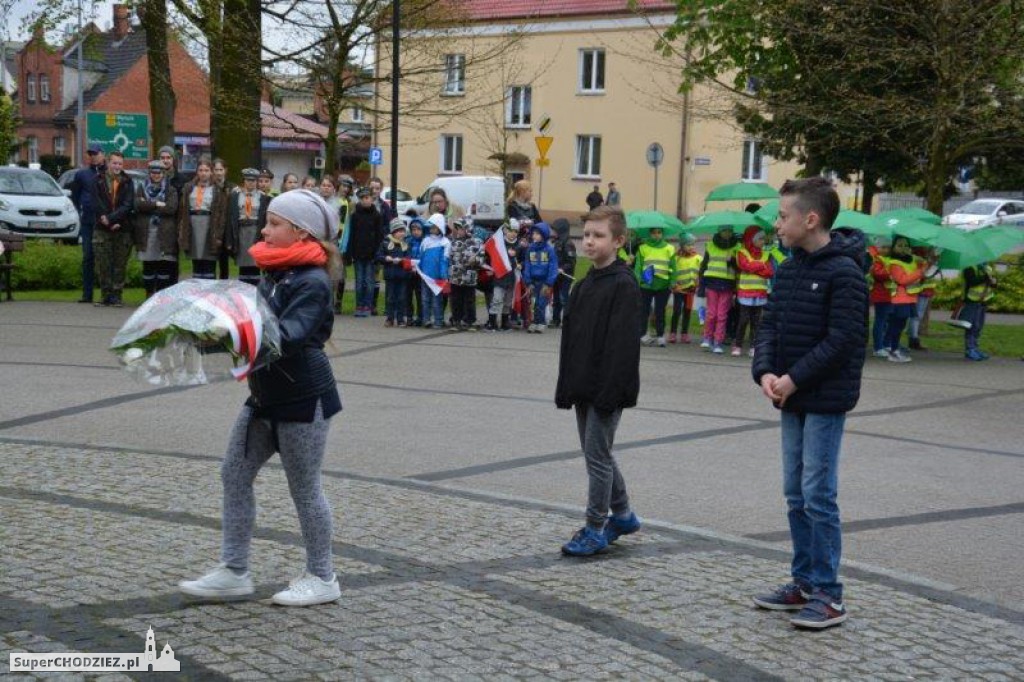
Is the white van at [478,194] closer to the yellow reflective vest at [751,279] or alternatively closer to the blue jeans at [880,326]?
the yellow reflective vest at [751,279]

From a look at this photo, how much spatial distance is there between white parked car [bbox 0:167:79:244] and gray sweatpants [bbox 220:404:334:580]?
2603 centimetres

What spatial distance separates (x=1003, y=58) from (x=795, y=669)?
16597 millimetres

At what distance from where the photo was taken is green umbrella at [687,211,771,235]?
57.5 feet

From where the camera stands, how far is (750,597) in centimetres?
655

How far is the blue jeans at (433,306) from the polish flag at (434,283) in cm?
10

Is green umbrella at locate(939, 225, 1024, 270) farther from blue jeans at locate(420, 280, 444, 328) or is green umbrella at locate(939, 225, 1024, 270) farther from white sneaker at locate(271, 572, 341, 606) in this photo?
white sneaker at locate(271, 572, 341, 606)

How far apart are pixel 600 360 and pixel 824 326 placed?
1341 millimetres

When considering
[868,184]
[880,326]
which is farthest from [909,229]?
[868,184]

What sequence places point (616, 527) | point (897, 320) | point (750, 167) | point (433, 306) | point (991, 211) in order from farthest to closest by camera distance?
point (750, 167), point (991, 211), point (433, 306), point (897, 320), point (616, 527)

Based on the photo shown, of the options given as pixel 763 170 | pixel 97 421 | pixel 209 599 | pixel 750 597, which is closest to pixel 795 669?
pixel 750 597

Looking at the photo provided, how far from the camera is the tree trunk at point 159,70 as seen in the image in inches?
1038

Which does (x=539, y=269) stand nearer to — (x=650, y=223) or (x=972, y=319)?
(x=650, y=223)

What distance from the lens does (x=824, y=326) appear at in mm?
6191

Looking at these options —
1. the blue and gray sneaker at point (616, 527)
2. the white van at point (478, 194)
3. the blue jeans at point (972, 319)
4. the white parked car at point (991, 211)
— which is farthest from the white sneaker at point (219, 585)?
the white parked car at point (991, 211)
